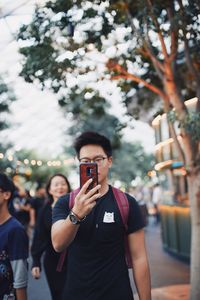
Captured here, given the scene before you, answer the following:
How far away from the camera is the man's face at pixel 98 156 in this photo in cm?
Answer: 264

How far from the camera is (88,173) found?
235 centimetres

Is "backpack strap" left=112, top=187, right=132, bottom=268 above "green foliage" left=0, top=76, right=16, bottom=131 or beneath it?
beneath

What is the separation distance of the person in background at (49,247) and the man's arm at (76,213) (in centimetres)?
192

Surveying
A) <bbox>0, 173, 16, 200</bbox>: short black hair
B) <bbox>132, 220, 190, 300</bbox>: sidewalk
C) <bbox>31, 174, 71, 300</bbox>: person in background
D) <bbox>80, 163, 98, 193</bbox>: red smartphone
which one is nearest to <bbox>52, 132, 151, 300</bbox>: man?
<bbox>80, 163, 98, 193</bbox>: red smartphone

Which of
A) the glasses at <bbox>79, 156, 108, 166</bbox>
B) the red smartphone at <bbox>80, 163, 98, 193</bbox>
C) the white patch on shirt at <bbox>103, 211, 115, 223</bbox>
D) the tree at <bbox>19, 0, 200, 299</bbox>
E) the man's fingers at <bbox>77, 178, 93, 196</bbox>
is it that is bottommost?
the white patch on shirt at <bbox>103, 211, 115, 223</bbox>

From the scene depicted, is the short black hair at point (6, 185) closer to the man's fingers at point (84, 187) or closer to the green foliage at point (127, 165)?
the man's fingers at point (84, 187)

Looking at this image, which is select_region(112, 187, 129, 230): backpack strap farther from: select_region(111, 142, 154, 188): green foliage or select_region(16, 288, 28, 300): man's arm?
select_region(111, 142, 154, 188): green foliage

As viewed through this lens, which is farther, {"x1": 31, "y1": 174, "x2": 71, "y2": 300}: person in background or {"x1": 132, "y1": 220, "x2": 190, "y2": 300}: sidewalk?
{"x1": 132, "y1": 220, "x2": 190, "y2": 300}: sidewalk

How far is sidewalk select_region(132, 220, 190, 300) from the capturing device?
6773mm

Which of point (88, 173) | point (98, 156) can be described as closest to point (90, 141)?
point (98, 156)

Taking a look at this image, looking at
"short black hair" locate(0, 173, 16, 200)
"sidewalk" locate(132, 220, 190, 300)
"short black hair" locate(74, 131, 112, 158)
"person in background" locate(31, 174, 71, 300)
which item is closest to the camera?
"short black hair" locate(74, 131, 112, 158)

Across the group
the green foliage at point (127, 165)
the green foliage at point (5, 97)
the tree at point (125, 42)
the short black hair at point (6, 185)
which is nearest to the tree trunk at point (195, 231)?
the tree at point (125, 42)

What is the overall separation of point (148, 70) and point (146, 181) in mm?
43474

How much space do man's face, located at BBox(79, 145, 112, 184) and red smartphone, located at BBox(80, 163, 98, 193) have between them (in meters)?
0.26
